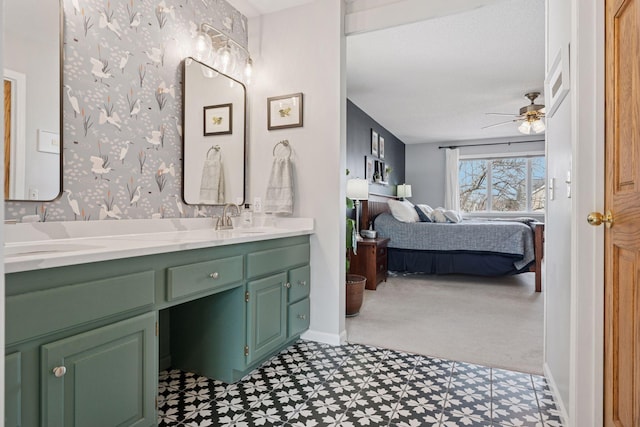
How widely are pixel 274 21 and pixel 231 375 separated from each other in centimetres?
244

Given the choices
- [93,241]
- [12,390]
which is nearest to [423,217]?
[93,241]

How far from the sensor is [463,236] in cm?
472

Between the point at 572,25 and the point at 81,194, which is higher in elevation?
the point at 572,25

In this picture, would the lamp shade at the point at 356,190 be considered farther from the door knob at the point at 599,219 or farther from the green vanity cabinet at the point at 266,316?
the door knob at the point at 599,219

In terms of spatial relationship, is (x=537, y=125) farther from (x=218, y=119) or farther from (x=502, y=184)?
(x=218, y=119)

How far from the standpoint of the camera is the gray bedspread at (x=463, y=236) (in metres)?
4.45

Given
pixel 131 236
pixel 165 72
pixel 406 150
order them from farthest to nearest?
pixel 406 150 → pixel 165 72 → pixel 131 236

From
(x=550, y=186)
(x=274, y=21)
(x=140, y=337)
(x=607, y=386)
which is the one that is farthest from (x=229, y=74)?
(x=607, y=386)

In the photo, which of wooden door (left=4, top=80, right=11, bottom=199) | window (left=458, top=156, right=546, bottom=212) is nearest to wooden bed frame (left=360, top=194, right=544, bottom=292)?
window (left=458, top=156, right=546, bottom=212)

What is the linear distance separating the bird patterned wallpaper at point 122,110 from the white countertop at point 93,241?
0.05 meters

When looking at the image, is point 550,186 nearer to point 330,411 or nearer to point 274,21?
point 330,411

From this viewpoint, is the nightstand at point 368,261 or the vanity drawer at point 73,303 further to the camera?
the nightstand at point 368,261

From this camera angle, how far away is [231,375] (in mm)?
2014

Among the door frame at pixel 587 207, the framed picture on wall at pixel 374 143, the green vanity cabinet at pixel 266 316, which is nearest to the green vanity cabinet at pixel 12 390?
the green vanity cabinet at pixel 266 316
